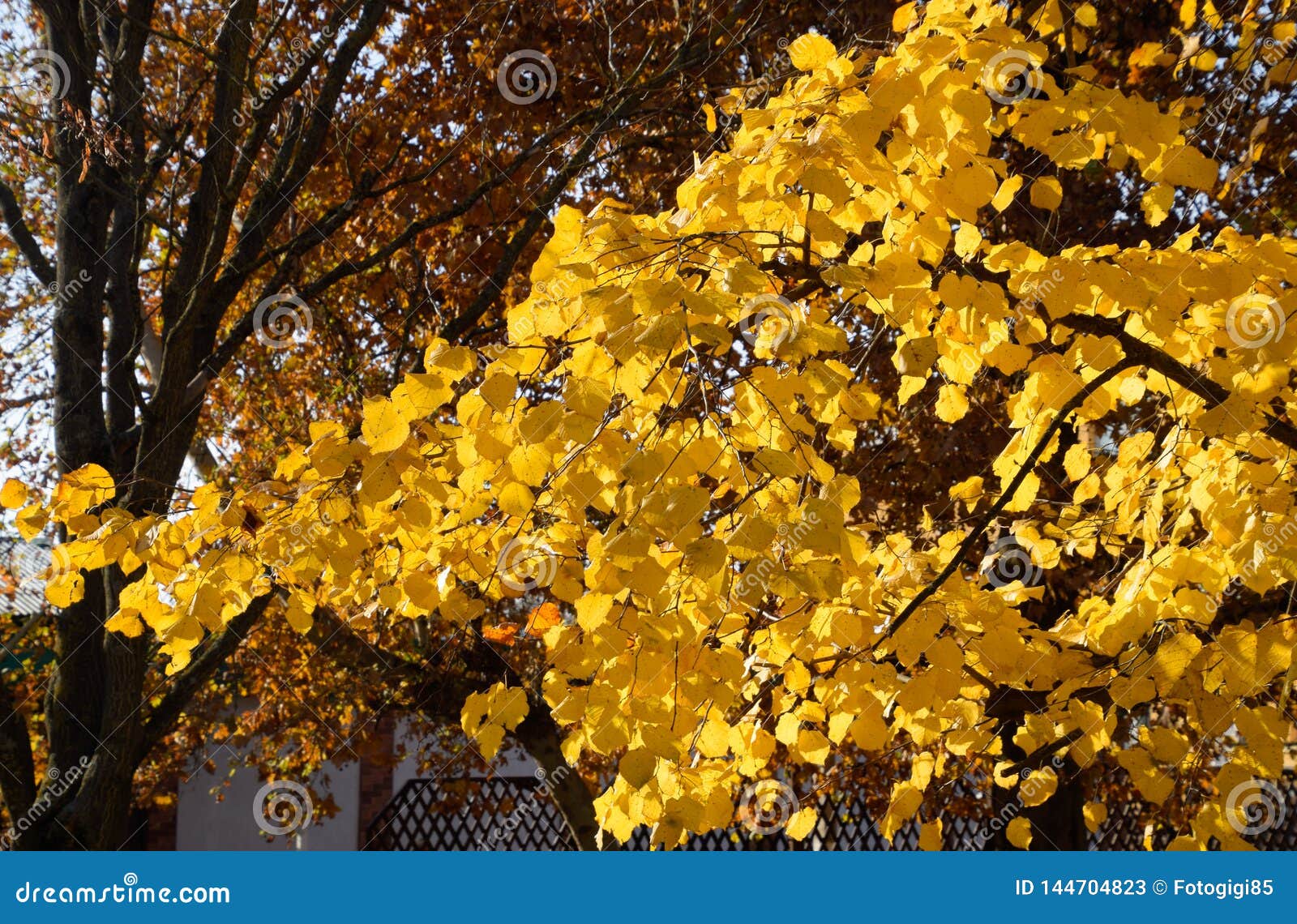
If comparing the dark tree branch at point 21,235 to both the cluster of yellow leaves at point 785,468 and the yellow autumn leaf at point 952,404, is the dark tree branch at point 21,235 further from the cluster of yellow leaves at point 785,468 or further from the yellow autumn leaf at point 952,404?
the yellow autumn leaf at point 952,404

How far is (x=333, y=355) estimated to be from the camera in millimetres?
5480

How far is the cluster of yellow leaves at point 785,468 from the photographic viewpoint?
62.7 inches

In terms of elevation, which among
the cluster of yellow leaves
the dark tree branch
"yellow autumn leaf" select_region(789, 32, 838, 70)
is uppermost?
the dark tree branch

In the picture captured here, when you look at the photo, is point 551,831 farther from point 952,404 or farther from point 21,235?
point 952,404

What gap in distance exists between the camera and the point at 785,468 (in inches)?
58.7

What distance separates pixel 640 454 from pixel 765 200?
56 cm

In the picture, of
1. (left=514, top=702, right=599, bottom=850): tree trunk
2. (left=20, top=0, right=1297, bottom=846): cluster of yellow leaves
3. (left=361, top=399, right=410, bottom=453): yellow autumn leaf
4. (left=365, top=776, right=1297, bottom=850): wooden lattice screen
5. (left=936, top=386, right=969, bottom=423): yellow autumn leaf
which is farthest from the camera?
(left=365, top=776, right=1297, bottom=850): wooden lattice screen

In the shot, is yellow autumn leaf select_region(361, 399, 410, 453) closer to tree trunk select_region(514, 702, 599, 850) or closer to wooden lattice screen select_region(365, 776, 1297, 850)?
tree trunk select_region(514, 702, 599, 850)

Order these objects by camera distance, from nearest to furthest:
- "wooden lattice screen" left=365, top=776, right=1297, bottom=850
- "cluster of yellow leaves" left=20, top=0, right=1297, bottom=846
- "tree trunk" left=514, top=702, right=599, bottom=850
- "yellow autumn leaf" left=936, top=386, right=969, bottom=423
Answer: "cluster of yellow leaves" left=20, top=0, right=1297, bottom=846, "yellow autumn leaf" left=936, top=386, right=969, bottom=423, "tree trunk" left=514, top=702, right=599, bottom=850, "wooden lattice screen" left=365, top=776, right=1297, bottom=850

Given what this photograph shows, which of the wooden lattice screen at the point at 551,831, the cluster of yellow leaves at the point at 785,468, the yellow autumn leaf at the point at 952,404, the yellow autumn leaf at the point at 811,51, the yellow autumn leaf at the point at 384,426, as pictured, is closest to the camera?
the cluster of yellow leaves at the point at 785,468

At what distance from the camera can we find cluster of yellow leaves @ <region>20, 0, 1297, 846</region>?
1.59 m

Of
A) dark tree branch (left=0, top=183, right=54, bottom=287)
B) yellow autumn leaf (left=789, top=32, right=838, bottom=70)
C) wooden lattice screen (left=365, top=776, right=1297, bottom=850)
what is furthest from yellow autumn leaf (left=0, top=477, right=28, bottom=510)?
wooden lattice screen (left=365, top=776, right=1297, bottom=850)

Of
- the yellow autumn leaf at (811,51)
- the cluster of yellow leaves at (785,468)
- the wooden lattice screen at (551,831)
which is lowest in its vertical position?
the wooden lattice screen at (551,831)

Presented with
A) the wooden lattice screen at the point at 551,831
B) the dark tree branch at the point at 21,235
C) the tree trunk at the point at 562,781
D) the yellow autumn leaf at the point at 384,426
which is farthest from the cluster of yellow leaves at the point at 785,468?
the wooden lattice screen at the point at 551,831
